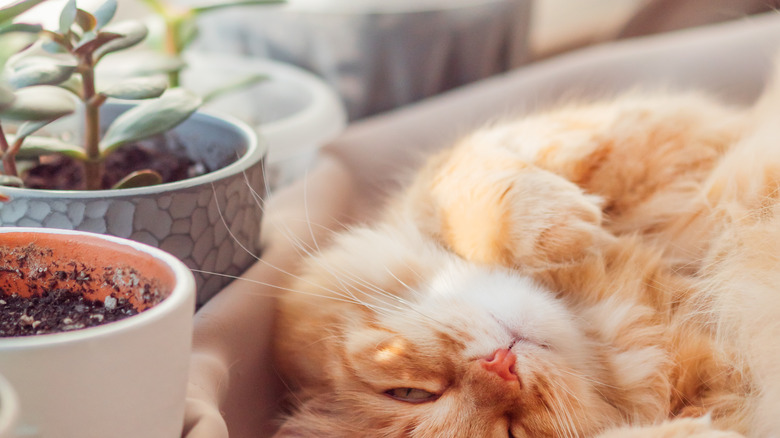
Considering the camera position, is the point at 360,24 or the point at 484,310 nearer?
the point at 484,310

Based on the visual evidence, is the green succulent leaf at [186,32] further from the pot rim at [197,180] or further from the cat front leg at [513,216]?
the cat front leg at [513,216]

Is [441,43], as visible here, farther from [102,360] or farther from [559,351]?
[102,360]

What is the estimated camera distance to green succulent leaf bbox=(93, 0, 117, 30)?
0.79m

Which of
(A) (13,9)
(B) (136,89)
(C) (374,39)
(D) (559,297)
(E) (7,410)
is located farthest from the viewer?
(C) (374,39)

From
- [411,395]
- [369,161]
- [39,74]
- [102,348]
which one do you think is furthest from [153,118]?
[369,161]

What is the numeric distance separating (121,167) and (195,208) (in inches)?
10.6

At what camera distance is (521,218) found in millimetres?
1005

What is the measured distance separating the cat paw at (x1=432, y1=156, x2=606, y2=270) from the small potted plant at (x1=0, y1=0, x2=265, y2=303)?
0.32 m

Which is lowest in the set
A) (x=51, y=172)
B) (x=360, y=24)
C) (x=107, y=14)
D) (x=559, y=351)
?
(x=559, y=351)

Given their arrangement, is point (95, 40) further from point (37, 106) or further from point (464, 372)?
point (464, 372)

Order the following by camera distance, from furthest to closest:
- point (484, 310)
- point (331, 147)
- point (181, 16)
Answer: point (331, 147) → point (181, 16) → point (484, 310)

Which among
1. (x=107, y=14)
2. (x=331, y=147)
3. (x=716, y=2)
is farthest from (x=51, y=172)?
(x=716, y=2)

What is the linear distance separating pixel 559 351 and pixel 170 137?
0.68 meters

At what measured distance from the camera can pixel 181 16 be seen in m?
1.32
